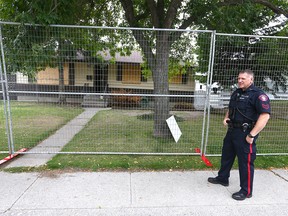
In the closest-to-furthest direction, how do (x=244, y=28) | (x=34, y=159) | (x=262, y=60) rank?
(x=34, y=159) → (x=262, y=60) → (x=244, y=28)

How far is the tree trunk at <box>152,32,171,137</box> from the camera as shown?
5328 millimetres

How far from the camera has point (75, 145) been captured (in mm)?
5348

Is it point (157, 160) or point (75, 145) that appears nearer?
point (157, 160)

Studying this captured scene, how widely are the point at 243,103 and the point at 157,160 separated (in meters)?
2.13

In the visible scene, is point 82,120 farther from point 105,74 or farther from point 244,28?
point 244,28

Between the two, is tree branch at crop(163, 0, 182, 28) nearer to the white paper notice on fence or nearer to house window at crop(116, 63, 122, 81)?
house window at crop(116, 63, 122, 81)

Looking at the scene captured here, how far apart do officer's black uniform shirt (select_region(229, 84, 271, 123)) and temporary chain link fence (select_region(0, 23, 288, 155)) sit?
1.09 meters

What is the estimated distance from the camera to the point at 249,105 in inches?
124

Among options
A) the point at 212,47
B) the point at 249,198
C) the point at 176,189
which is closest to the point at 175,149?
the point at 176,189

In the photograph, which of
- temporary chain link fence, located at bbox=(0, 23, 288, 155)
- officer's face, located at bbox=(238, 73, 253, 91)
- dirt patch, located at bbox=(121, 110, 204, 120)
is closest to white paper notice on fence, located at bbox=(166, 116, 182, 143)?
temporary chain link fence, located at bbox=(0, 23, 288, 155)

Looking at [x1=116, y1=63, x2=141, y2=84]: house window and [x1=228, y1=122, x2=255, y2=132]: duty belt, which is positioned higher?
[x1=116, y1=63, x2=141, y2=84]: house window

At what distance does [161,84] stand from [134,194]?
9.60 feet

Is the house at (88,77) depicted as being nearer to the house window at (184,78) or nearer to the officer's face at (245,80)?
the house window at (184,78)

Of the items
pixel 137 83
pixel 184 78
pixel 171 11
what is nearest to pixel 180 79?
pixel 184 78
